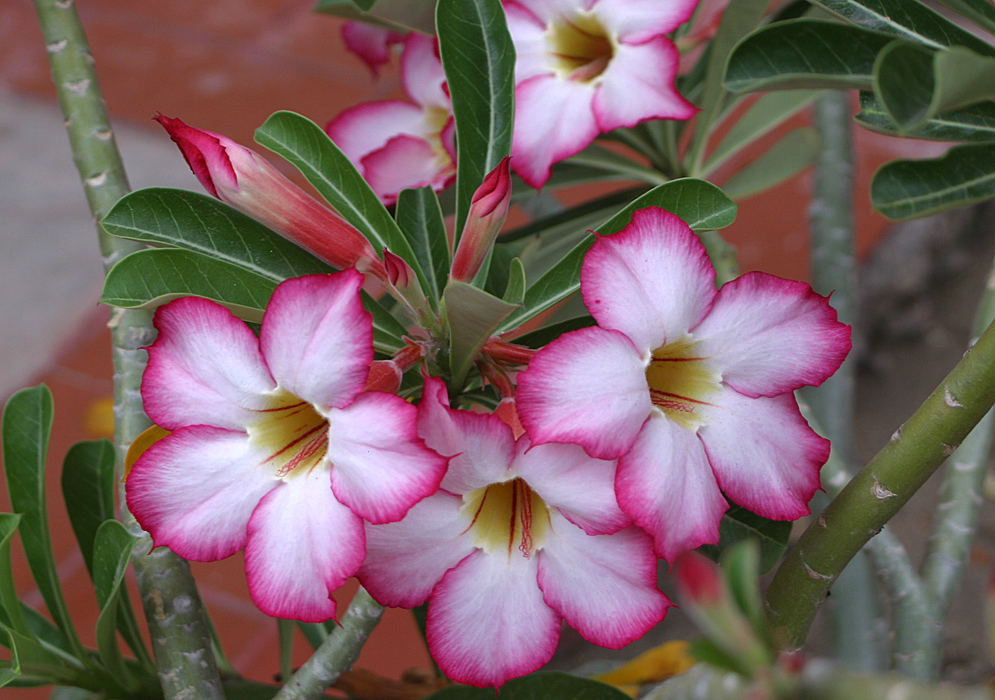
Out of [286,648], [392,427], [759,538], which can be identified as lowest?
[286,648]

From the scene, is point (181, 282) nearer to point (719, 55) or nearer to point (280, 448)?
point (280, 448)

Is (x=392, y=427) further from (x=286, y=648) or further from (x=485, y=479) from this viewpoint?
(x=286, y=648)

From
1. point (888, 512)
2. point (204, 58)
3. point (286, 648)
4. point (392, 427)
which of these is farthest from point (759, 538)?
point (204, 58)

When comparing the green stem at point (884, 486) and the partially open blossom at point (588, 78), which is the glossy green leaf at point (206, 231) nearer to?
the partially open blossom at point (588, 78)

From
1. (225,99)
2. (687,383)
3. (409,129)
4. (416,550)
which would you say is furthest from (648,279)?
(225,99)

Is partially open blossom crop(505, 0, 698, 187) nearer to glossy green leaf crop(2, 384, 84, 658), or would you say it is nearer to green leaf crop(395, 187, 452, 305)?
green leaf crop(395, 187, 452, 305)

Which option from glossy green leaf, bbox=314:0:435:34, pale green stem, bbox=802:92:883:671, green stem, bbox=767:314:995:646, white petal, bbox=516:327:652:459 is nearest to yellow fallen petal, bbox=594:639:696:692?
pale green stem, bbox=802:92:883:671
